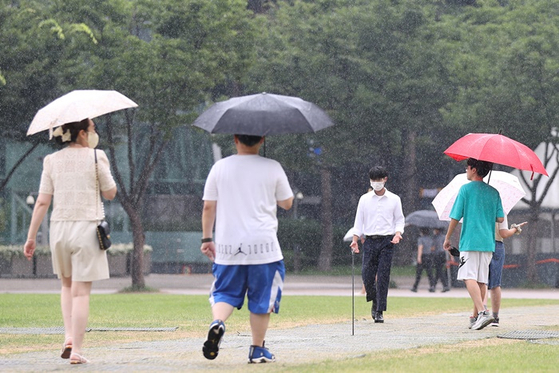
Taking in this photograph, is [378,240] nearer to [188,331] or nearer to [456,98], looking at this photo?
[188,331]

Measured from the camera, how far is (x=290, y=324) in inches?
527

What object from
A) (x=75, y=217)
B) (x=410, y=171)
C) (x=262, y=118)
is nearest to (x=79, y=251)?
(x=75, y=217)

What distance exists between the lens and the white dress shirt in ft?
42.9

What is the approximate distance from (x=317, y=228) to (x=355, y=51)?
11.5m

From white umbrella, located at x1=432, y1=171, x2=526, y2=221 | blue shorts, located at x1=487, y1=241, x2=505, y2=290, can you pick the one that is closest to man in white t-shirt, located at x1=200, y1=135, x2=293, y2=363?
blue shorts, located at x1=487, y1=241, x2=505, y2=290

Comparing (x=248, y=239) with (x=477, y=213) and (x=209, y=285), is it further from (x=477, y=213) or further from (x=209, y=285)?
(x=209, y=285)

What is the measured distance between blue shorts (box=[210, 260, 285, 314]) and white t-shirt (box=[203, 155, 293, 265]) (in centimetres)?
6

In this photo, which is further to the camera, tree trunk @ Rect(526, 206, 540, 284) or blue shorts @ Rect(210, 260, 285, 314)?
tree trunk @ Rect(526, 206, 540, 284)

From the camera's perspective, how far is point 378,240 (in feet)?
43.1

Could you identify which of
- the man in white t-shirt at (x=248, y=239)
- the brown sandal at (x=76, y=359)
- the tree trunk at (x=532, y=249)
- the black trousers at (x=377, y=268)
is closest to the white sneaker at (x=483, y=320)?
the black trousers at (x=377, y=268)

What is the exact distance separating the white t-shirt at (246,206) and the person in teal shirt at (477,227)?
3815mm

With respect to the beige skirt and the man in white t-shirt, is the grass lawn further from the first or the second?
the beige skirt

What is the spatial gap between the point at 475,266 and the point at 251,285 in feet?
13.6

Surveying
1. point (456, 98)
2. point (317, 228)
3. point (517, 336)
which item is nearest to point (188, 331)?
point (517, 336)
